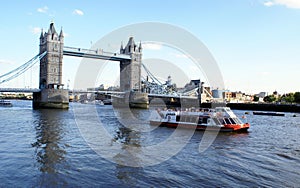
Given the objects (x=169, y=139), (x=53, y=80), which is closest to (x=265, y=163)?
(x=169, y=139)

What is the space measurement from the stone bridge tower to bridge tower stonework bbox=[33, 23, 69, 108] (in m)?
20.2

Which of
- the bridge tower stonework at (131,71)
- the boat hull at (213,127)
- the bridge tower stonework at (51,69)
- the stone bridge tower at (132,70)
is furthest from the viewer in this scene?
the stone bridge tower at (132,70)

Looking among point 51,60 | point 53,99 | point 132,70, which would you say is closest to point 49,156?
point 53,99

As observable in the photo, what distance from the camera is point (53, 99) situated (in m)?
50.5

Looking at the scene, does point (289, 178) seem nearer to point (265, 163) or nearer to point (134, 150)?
point (265, 163)

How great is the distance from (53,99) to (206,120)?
34.6 m

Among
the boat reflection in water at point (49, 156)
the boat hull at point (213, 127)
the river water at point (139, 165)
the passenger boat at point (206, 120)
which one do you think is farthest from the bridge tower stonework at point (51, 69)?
the river water at point (139, 165)

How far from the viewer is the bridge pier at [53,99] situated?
165ft

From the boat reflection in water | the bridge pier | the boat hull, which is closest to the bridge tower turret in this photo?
the bridge pier

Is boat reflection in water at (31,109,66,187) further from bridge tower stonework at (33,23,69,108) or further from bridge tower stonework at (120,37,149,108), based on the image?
bridge tower stonework at (120,37,149,108)

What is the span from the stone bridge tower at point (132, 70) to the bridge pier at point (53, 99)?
24.6 m

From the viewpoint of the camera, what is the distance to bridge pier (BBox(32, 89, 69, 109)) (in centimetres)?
5028

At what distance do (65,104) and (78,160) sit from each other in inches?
1618

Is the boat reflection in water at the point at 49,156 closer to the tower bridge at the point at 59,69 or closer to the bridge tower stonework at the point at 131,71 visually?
the tower bridge at the point at 59,69
